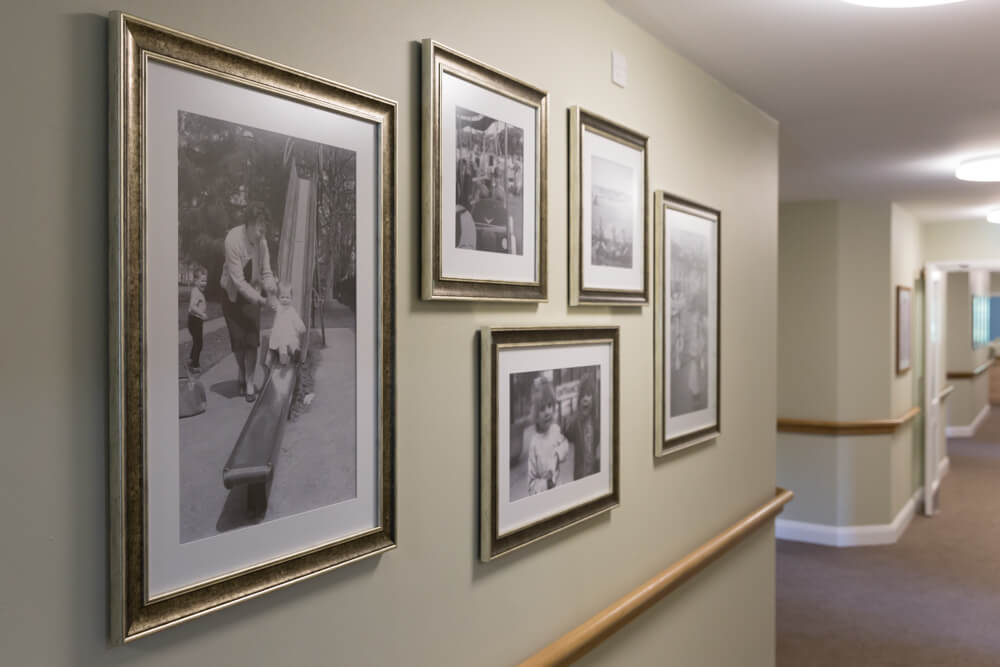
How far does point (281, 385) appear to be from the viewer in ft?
3.83

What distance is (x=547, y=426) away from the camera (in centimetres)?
181

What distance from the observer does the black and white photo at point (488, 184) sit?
4.99 feet

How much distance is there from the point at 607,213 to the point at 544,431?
601 millimetres

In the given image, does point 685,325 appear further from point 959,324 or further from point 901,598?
point 959,324

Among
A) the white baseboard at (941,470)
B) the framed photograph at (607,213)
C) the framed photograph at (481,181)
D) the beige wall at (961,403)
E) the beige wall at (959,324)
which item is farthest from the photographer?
the beige wall at (959,324)

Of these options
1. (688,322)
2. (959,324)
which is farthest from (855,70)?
(959,324)

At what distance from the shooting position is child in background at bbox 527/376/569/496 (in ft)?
5.77

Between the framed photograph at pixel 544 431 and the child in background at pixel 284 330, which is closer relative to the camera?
the child in background at pixel 284 330

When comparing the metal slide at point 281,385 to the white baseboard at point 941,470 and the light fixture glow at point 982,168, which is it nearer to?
the light fixture glow at point 982,168

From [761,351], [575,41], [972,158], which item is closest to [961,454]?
[972,158]

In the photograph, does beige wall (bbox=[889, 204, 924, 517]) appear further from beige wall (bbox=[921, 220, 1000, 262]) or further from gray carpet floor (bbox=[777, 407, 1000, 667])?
gray carpet floor (bbox=[777, 407, 1000, 667])

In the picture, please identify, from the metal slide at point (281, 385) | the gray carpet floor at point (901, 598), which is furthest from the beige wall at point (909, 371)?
the metal slide at point (281, 385)

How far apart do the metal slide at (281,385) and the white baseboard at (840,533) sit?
5.42 m

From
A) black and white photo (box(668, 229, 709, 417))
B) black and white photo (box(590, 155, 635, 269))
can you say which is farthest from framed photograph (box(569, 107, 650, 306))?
black and white photo (box(668, 229, 709, 417))
